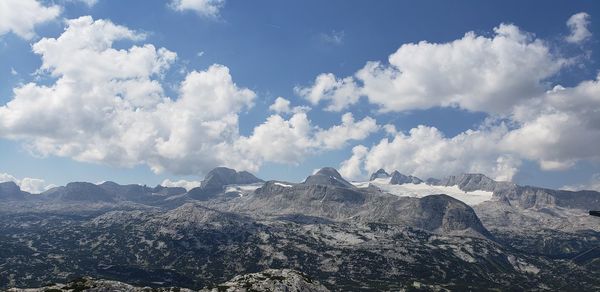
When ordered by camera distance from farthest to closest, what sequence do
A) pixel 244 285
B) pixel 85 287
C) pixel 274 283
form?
pixel 274 283 → pixel 244 285 → pixel 85 287

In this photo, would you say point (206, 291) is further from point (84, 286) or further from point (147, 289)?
point (84, 286)

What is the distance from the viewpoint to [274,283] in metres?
139

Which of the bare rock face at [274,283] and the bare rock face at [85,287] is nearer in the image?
the bare rock face at [85,287]

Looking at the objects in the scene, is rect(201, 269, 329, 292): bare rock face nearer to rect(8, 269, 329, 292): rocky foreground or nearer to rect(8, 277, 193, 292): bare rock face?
rect(8, 269, 329, 292): rocky foreground

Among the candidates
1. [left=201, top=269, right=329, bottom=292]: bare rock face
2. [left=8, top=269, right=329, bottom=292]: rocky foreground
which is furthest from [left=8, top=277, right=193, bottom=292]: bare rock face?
[left=201, top=269, right=329, bottom=292]: bare rock face

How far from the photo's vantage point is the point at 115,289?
4727 inches

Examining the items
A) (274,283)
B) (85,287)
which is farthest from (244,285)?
(85,287)

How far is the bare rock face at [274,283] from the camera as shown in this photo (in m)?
135

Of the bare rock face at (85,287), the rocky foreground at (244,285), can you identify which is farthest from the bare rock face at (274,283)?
the bare rock face at (85,287)

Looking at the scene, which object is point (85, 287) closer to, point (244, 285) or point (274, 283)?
point (244, 285)

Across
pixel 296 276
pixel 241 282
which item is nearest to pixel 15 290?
pixel 241 282

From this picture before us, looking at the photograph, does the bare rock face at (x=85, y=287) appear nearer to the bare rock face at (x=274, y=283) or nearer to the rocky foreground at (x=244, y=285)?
the rocky foreground at (x=244, y=285)

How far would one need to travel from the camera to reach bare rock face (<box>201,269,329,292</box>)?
443 ft

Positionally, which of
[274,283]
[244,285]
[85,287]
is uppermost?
[85,287]
